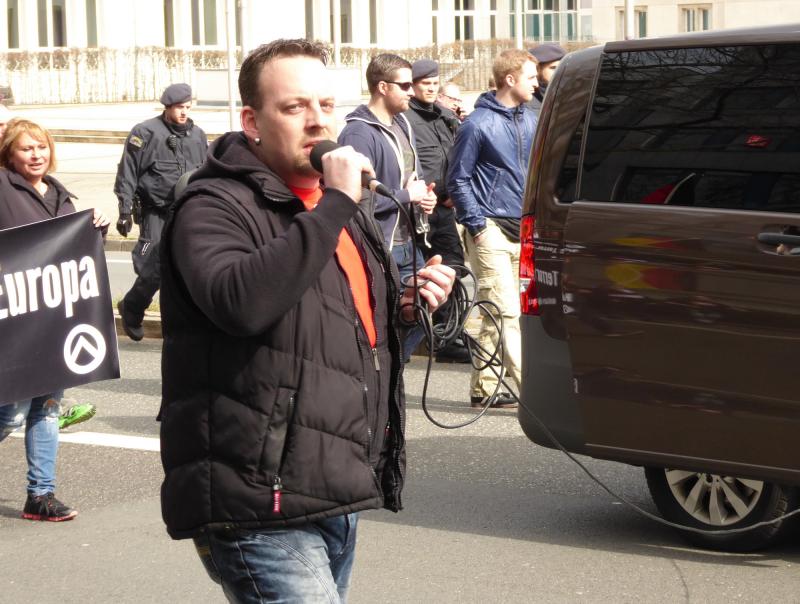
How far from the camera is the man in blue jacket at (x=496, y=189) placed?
27.5ft

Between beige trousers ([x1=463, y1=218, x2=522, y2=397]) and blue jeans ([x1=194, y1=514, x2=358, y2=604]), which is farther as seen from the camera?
beige trousers ([x1=463, y1=218, x2=522, y2=397])

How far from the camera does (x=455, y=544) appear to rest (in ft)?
19.5

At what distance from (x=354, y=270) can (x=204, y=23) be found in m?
59.2

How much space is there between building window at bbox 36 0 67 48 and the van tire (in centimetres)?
5135

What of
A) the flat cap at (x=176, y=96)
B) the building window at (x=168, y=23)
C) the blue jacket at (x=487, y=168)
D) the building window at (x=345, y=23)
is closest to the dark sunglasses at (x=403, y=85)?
the blue jacket at (x=487, y=168)

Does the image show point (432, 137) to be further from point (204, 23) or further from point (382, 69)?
point (204, 23)

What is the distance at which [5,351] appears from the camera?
6.73 m

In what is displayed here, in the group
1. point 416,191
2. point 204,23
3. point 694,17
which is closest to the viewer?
point 416,191

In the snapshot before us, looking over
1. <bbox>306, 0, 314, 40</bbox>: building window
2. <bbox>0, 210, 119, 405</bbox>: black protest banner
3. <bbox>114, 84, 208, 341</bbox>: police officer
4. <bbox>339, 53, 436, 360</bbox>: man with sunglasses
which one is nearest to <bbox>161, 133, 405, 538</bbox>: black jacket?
<bbox>0, 210, 119, 405</bbox>: black protest banner

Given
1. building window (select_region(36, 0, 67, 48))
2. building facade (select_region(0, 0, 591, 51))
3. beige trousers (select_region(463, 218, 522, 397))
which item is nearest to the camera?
beige trousers (select_region(463, 218, 522, 397))

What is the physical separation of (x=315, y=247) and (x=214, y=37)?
6012cm

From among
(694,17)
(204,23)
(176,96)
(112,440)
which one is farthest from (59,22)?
(112,440)

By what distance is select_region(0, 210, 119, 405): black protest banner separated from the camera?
675 centimetres

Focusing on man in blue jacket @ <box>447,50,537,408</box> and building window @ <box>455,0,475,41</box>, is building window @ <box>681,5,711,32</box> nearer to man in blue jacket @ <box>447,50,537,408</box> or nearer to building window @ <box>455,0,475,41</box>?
building window @ <box>455,0,475,41</box>
